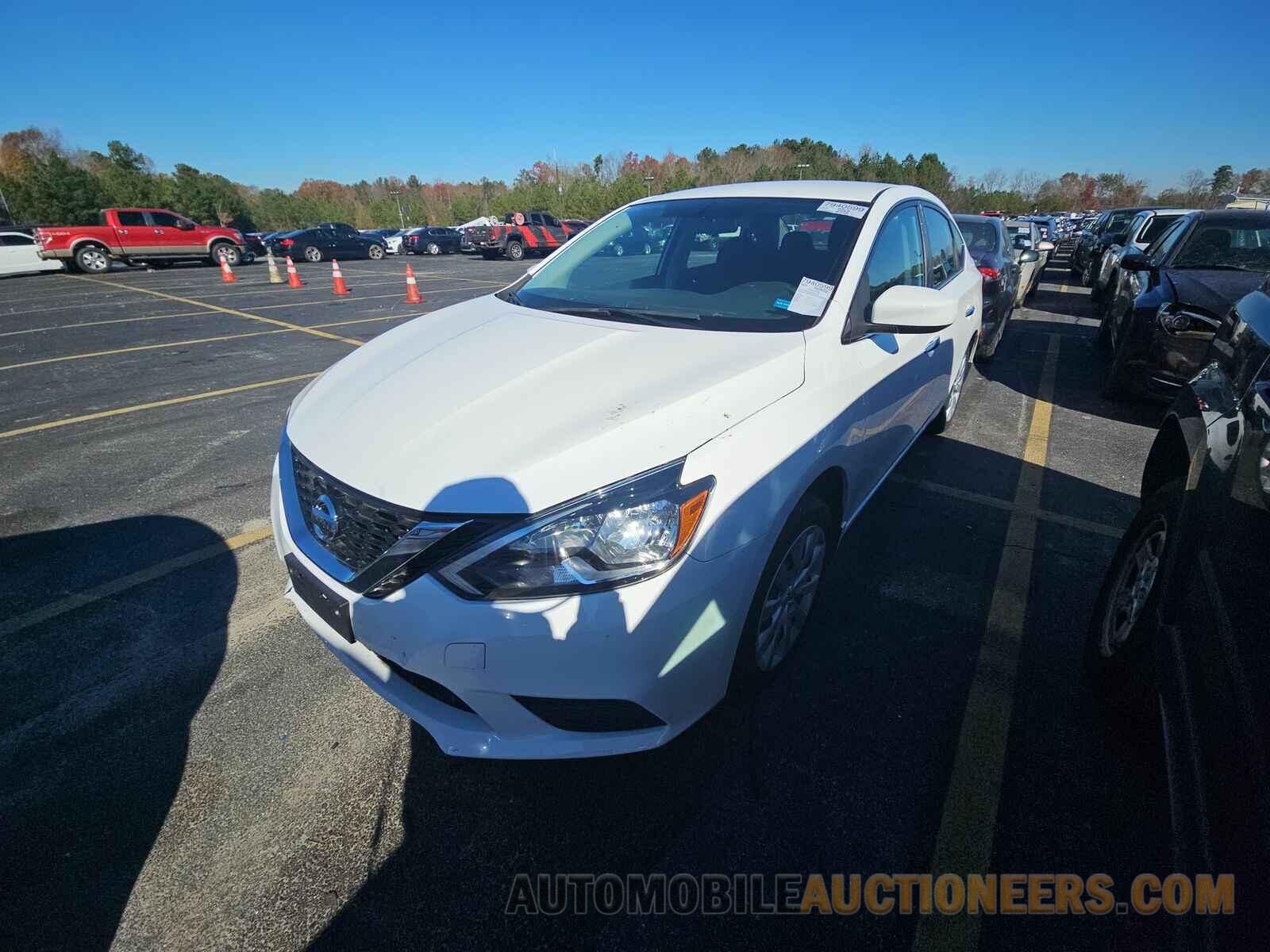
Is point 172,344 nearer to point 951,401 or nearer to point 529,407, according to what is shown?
point 529,407

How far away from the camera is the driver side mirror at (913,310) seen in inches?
89.7

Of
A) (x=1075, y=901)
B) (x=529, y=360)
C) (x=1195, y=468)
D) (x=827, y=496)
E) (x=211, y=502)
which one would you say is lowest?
(x=1075, y=901)

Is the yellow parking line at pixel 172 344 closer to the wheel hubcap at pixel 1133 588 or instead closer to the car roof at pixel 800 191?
the car roof at pixel 800 191

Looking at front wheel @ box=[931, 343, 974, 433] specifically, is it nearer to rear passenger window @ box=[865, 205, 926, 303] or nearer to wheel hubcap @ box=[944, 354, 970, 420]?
wheel hubcap @ box=[944, 354, 970, 420]

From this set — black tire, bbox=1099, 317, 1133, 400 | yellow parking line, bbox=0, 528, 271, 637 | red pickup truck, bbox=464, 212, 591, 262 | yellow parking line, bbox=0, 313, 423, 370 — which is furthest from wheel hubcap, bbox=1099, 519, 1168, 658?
red pickup truck, bbox=464, 212, 591, 262

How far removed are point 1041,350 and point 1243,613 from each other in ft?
25.8

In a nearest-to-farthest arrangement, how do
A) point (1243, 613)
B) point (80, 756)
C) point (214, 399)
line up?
point (1243, 613) → point (80, 756) → point (214, 399)

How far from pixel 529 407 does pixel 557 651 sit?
0.74 metres

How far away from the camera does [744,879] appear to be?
170 cm

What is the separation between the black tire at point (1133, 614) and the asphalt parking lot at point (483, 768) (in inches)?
7.5

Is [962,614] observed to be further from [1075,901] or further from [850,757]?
[1075,901]

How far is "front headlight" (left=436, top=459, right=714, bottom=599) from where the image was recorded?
1517 millimetres

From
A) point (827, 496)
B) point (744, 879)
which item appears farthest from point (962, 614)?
point (744, 879)

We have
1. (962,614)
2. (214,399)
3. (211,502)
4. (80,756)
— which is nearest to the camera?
(80,756)
